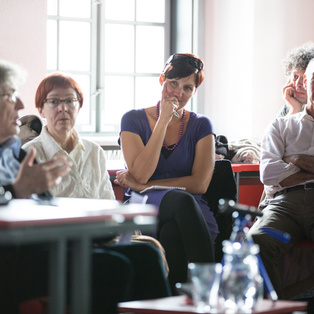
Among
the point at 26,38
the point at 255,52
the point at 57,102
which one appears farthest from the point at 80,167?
the point at 255,52

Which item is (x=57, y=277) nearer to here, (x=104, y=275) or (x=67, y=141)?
(x=104, y=275)

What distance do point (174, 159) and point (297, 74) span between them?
1085mm

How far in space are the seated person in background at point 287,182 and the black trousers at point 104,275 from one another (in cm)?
79

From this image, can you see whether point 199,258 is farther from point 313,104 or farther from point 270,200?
point 313,104

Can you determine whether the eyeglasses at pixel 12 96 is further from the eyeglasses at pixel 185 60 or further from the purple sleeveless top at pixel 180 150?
the eyeglasses at pixel 185 60

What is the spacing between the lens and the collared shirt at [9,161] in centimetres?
185

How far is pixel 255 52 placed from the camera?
4871mm

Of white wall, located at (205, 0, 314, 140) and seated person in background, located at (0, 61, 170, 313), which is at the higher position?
white wall, located at (205, 0, 314, 140)

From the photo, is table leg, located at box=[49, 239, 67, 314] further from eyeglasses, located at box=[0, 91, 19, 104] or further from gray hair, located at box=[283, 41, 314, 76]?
gray hair, located at box=[283, 41, 314, 76]

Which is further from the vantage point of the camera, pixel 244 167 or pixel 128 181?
pixel 244 167

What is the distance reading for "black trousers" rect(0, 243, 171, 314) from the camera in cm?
179

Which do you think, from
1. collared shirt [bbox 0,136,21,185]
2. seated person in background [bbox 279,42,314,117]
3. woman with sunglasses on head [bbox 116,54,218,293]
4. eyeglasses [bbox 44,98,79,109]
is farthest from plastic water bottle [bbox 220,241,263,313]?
seated person in background [bbox 279,42,314,117]

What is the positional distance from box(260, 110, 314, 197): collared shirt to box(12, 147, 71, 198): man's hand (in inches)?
54.5

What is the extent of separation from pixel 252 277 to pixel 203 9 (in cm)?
401
